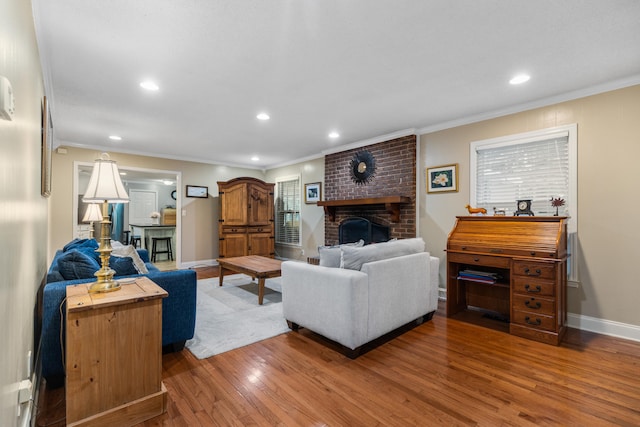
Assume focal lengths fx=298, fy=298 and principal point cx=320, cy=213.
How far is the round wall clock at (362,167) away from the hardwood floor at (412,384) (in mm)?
2835

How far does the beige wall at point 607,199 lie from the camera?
2.75 meters

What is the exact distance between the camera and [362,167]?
199 inches

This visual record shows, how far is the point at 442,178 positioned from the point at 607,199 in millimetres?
1661

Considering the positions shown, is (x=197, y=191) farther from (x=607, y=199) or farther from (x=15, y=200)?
(x=607, y=199)

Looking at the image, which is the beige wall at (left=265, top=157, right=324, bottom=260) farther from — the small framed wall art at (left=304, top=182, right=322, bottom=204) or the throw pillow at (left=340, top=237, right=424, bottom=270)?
the throw pillow at (left=340, top=237, right=424, bottom=270)

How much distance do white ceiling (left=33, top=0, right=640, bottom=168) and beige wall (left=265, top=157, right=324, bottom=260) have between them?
A: 2150 millimetres

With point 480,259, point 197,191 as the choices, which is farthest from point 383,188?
point 197,191

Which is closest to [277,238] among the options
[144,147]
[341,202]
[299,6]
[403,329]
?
[341,202]

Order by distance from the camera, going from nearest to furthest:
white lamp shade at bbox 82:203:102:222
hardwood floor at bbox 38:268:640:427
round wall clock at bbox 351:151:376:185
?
hardwood floor at bbox 38:268:640:427 < white lamp shade at bbox 82:203:102:222 < round wall clock at bbox 351:151:376:185

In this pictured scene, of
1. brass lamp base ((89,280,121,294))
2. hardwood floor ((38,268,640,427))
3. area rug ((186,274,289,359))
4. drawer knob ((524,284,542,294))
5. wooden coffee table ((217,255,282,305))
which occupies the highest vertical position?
brass lamp base ((89,280,121,294))

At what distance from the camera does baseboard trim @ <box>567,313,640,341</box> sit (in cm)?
274

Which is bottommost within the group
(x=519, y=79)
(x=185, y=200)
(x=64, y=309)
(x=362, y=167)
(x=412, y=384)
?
(x=412, y=384)

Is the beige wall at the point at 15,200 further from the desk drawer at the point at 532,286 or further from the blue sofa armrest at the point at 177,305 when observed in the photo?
the desk drawer at the point at 532,286

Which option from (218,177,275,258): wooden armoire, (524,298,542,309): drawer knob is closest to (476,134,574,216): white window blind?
(524,298,542,309): drawer knob
